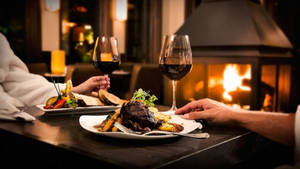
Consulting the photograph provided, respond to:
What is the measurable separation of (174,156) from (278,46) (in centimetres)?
280

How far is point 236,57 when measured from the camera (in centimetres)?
282

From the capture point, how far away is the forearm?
750mm

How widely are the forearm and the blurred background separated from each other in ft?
2.18

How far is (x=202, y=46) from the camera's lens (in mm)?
3055

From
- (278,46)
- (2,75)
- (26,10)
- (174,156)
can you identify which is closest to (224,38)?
(278,46)

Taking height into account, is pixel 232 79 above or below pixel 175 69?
below

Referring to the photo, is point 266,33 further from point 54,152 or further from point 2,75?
point 54,152

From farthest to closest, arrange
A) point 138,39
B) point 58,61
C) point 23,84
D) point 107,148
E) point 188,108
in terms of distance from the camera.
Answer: point 138,39 → point 58,61 → point 23,84 → point 188,108 → point 107,148

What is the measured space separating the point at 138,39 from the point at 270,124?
5.84 meters

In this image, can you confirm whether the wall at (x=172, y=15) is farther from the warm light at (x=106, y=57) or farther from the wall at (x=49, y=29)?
the warm light at (x=106, y=57)

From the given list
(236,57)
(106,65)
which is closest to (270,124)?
(106,65)

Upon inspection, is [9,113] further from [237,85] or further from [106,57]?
[237,85]

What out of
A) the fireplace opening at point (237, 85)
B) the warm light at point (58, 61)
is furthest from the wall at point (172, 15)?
the warm light at point (58, 61)

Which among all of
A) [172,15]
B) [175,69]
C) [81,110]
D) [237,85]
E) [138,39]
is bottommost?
[237,85]
